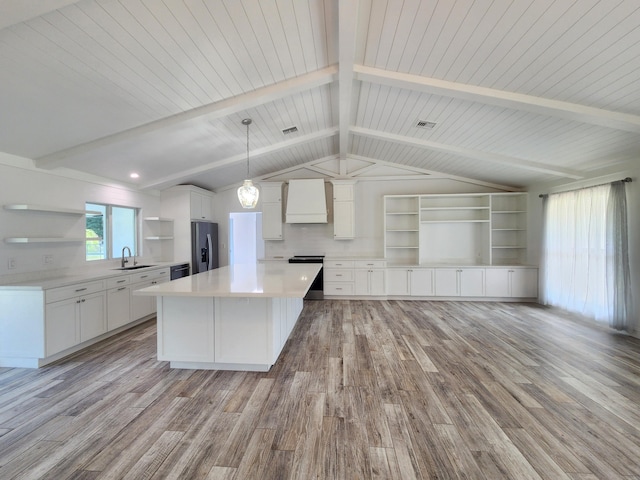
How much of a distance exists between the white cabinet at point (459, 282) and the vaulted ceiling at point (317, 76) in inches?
82.4

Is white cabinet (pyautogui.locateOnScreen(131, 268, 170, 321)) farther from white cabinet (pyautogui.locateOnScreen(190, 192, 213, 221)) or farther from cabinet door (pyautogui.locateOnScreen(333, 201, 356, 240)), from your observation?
cabinet door (pyautogui.locateOnScreen(333, 201, 356, 240))

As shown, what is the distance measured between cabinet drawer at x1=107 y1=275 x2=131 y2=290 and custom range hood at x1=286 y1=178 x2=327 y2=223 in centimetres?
294

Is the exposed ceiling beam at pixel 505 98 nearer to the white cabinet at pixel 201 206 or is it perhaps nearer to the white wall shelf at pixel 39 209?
the white wall shelf at pixel 39 209

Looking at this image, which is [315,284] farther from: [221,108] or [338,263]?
[221,108]

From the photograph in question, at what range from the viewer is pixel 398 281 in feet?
18.3

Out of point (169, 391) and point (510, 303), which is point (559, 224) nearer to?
point (510, 303)

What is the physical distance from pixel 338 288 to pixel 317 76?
382 cm

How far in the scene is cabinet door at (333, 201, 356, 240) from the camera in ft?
18.9

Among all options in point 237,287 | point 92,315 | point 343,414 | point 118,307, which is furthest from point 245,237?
point 343,414

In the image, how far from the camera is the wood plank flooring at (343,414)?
61.9 inches

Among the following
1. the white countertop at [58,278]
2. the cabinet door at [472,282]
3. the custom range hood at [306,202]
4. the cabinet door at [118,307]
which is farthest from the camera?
the custom range hood at [306,202]

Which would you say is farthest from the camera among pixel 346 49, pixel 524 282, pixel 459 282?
pixel 459 282

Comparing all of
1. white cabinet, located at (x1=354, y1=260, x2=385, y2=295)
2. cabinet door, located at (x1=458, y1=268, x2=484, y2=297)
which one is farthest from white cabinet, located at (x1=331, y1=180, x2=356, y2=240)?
cabinet door, located at (x1=458, y1=268, x2=484, y2=297)

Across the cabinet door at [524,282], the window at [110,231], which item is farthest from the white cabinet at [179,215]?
the cabinet door at [524,282]
